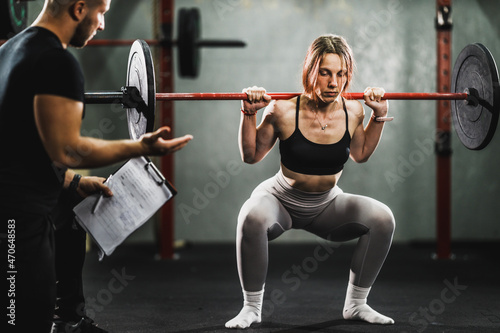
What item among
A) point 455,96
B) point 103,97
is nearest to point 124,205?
point 103,97

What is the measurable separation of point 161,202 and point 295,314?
3.77 ft

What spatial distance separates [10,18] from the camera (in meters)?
2.92

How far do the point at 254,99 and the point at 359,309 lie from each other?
3.80 feet

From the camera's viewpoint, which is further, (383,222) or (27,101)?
(383,222)

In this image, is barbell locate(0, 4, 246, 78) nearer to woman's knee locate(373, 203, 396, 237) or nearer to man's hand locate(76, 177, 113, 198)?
man's hand locate(76, 177, 113, 198)

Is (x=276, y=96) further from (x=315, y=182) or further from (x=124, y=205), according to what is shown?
(x=124, y=205)

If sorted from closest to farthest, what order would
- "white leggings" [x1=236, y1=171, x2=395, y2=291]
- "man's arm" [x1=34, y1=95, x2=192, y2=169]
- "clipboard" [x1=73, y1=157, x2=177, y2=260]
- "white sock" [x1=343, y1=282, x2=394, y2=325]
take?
"man's arm" [x1=34, y1=95, x2=192, y2=169] → "clipboard" [x1=73, y1=157, x2=177, y2=260] → "white leggings" [x1=236, y1=171, x2=395, y2=291] → "white sock" [x1=343, y1=282, x2=394, y2=325]

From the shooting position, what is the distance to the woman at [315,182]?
102 inches

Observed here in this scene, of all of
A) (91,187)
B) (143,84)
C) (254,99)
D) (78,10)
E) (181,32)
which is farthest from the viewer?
(181,32)

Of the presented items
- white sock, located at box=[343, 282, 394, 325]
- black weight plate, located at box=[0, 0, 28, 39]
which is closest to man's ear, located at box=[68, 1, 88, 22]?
black weight plate, located at box=[0, 0, 28, 39]

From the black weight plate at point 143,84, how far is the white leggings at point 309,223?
0.62 m

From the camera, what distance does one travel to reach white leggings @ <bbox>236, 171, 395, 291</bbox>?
257cm

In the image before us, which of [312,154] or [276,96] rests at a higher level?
[276,96]

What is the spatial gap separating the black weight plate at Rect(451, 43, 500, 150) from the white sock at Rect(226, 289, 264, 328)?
1.32m
